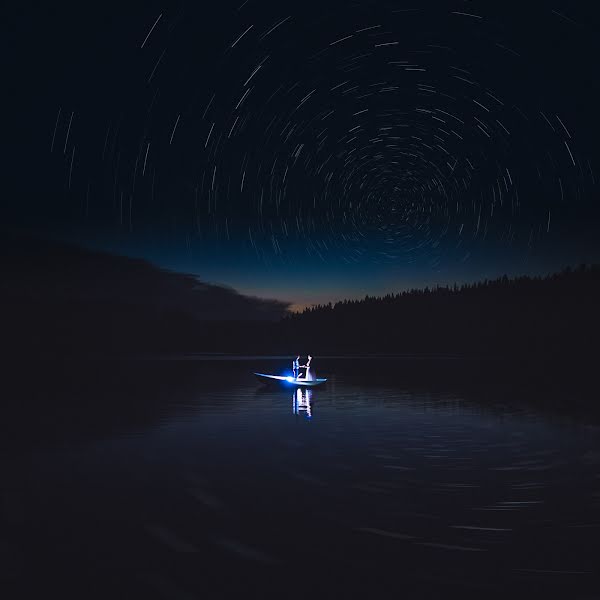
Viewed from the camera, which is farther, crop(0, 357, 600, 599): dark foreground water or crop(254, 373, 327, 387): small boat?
crop(254, 373, 327, 387): small boat

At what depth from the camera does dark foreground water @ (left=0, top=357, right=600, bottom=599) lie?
13125 mm

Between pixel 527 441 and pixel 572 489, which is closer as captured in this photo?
pixel 572 489

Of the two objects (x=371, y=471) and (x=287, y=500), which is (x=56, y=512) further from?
(x=371, y=471)


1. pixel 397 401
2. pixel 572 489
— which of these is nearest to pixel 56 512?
pixel 572 489

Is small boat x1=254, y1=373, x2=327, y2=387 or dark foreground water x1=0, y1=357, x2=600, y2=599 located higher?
small boat x1=254, y1=373, x2=327, y2=387

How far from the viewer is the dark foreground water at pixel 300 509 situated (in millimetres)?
13125

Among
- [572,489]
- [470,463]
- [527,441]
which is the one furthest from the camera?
[527,441]

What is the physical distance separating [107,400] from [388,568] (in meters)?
54.7

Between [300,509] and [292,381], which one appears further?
[292,381]

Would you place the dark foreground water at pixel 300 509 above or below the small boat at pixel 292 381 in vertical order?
below

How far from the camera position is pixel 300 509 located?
19531 millimetres

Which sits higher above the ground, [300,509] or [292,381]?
[292,381]

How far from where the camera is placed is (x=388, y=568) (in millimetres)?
13758

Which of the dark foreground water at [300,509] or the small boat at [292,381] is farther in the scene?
the small boat at [292,381]
